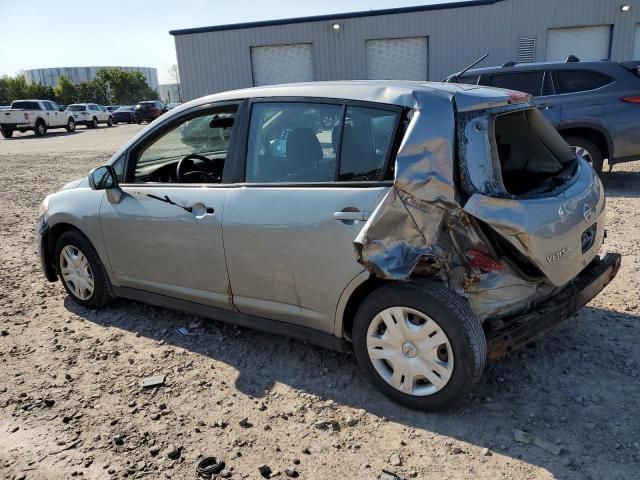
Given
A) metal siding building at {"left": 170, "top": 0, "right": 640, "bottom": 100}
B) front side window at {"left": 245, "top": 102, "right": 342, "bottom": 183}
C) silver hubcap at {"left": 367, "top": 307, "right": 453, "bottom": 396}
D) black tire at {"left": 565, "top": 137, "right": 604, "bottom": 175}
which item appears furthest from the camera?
metal siding building at {"left": 170, "top": 0, "right": 640, "bottom": 100}

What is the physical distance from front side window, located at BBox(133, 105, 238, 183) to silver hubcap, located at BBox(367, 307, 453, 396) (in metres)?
1.61

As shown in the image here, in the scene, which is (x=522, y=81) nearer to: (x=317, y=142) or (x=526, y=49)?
(x=317, y=142)

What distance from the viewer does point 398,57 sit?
21219mm

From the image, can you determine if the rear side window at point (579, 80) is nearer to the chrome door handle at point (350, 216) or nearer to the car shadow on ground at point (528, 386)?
the car shadow on ground at point (528, 386)

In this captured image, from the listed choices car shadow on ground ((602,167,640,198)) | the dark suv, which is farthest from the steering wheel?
car shadow on ground ((602,167,640,198))

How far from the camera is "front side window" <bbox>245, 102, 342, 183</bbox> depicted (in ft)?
10.3

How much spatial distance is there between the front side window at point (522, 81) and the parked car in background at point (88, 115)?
33.1 meters

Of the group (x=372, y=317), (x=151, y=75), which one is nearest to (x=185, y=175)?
(x=372, y=317)

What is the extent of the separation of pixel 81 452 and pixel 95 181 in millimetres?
1963

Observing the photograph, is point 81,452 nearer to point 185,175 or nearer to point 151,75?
point 185,175

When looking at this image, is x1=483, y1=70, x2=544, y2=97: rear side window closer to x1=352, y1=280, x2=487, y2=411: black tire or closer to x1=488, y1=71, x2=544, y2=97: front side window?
x1=488, y1=71, x2=544, y2=97: front side window

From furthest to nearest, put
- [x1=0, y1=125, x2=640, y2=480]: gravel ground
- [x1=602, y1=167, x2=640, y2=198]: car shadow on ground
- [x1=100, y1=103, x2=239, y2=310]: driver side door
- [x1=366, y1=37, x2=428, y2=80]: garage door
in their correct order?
[x1=366, y1=37, x2=428, y2=80]: garage door
[x1=602, y1=167, x2=640, y2=198]: car shadow on ground
[x1=100, y1=103, x2=239, y2=310]: driver side door
[x1=0, y1=125, x2=640, y2=480]: gravel ground

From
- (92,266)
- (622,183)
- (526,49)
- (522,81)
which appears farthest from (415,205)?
(526,49)

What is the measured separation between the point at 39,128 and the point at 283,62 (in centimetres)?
1598
